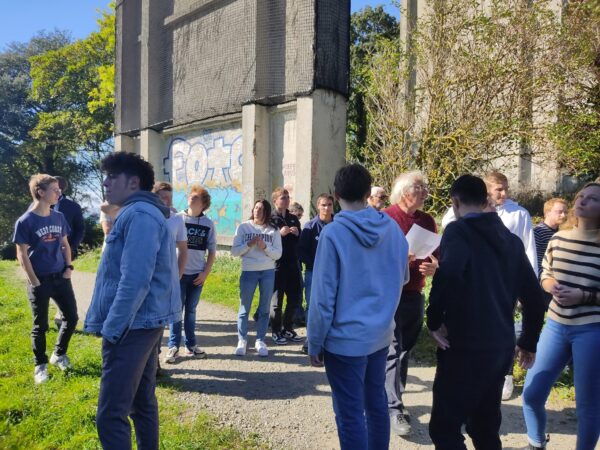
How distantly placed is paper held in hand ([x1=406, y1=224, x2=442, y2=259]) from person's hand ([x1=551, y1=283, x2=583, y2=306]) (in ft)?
3.14

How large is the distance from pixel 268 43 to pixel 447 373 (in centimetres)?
1078

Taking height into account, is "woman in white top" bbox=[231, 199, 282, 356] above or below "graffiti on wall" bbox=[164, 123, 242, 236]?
below

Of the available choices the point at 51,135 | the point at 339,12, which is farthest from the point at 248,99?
the point at 51,135

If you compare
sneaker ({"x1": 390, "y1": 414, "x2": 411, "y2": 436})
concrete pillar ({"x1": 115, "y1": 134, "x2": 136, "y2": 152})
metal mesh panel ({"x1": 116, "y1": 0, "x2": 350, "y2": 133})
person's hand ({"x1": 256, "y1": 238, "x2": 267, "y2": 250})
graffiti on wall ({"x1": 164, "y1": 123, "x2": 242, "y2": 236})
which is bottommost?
sneaker ({"x1": 390, "y1": 414, "x2": 411, "y2": 436})

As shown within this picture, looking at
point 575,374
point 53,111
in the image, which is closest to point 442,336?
point 575,374

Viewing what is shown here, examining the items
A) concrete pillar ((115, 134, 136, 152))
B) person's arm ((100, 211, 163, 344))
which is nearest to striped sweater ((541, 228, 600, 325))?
person's arm ((100, 211, 163, 344))

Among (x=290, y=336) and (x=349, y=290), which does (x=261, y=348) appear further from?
(x=349, y=290)

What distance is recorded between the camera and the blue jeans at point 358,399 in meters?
2.87

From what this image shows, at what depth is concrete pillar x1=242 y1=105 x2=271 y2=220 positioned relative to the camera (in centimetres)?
1215

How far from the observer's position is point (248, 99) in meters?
12.3

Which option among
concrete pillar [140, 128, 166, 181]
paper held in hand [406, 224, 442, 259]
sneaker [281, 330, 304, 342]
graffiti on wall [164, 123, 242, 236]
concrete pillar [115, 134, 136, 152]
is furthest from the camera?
concrete pillar [115, 134, 136, 152]

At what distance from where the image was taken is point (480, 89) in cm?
1099

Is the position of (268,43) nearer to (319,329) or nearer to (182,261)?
(182,261)

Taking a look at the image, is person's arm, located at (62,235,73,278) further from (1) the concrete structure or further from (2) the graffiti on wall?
(2) the graffiti on wall
